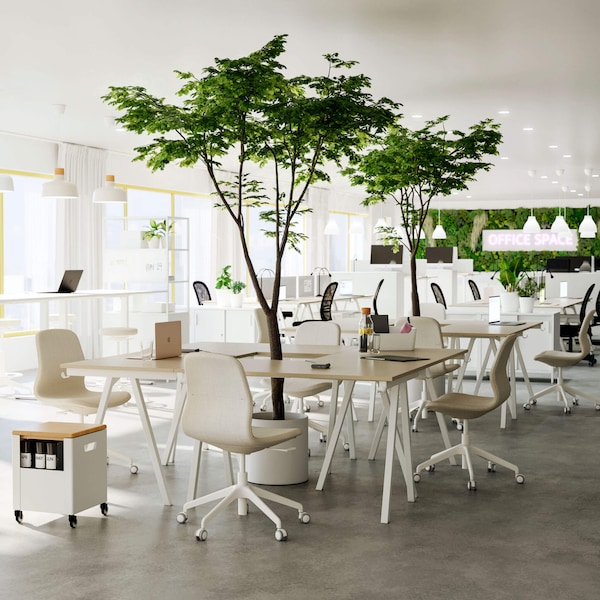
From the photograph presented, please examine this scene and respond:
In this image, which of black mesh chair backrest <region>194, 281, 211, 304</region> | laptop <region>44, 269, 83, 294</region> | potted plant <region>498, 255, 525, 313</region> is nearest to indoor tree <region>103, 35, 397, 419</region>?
potted plant <region>498, 255, 525, 313</region>

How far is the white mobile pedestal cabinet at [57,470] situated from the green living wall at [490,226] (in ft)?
64.0

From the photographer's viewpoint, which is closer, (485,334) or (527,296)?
(485,334)

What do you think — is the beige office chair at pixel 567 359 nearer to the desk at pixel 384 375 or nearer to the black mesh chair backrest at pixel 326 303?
the desk at pixel 384 375

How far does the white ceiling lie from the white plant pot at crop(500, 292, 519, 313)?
6.55 ft

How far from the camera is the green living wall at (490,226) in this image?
22.9 m

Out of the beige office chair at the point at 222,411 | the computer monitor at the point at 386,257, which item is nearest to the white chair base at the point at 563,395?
the beige office chair at the point at 222,411

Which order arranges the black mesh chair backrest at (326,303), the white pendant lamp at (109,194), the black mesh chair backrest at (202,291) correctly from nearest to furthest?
the white pendant lamp at (109,194)
the black mesh chair backrest at (326,303)
the black mesh chair backrest at (202,291)

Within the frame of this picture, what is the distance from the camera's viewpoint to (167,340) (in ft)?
16.9

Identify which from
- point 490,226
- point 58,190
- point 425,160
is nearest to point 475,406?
point 425,160

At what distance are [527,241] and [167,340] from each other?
14755 millimetres

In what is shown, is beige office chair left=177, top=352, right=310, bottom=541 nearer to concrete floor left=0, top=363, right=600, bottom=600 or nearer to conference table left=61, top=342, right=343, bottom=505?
concrete floor left=0, top=363, right=600, bottom=600

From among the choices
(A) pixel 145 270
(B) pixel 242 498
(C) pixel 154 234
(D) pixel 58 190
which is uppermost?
(D) pixel 58 190

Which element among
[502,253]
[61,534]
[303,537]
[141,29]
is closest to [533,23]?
[141,29]

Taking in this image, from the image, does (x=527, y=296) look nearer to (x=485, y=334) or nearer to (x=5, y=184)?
(x=485, y=334)
